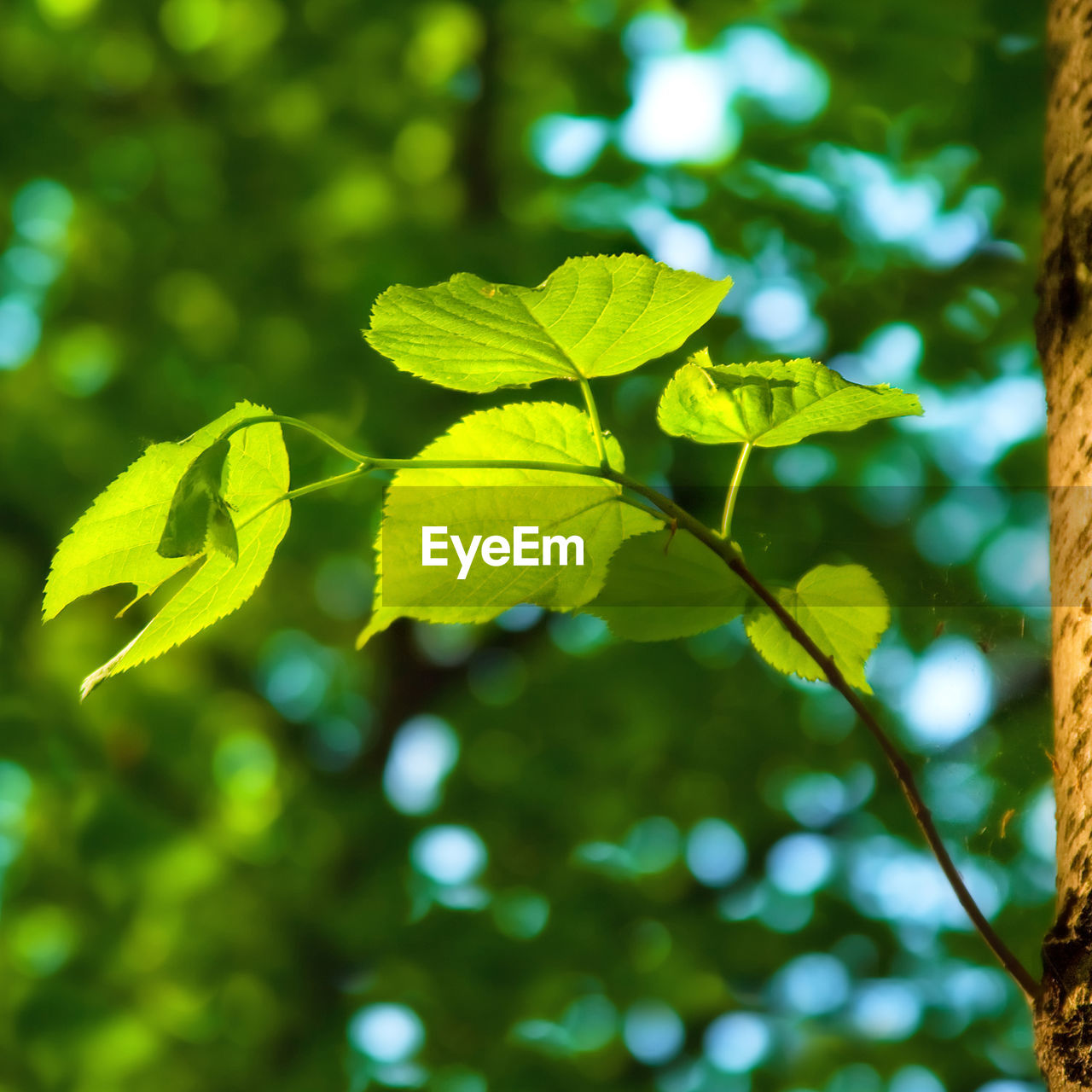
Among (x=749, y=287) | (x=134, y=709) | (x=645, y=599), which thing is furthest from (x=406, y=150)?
(x=645, y=599)

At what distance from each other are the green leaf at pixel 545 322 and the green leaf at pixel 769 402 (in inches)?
0.8

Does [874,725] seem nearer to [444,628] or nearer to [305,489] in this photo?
[305,489]

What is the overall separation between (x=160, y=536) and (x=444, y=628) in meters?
2.36

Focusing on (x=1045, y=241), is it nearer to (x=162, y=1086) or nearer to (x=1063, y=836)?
(x=1063, y=836)

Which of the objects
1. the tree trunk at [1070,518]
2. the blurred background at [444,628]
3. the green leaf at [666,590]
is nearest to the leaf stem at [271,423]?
the green leaf at [666,590]

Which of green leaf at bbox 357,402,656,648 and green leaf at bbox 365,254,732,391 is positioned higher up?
green leaf at bbox 365,254,732,391

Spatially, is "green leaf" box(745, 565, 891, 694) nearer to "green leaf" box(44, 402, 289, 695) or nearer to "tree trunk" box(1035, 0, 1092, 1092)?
"tree trunk" box(1035, 0, 1092, 1092)

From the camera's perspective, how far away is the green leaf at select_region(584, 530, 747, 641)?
0.38 metres

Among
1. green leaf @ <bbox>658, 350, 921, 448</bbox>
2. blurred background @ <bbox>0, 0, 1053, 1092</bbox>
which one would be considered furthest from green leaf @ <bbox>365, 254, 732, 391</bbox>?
blurred background @ <bbox>0, 0, 1053, 1092</bbox>

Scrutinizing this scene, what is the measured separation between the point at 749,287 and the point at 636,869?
4.99 feet

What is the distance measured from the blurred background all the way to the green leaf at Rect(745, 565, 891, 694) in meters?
1.41

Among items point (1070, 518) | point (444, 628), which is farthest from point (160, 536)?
point (444, 628)

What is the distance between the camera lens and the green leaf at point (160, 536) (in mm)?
344

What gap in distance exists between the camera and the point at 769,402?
1.18 feet
